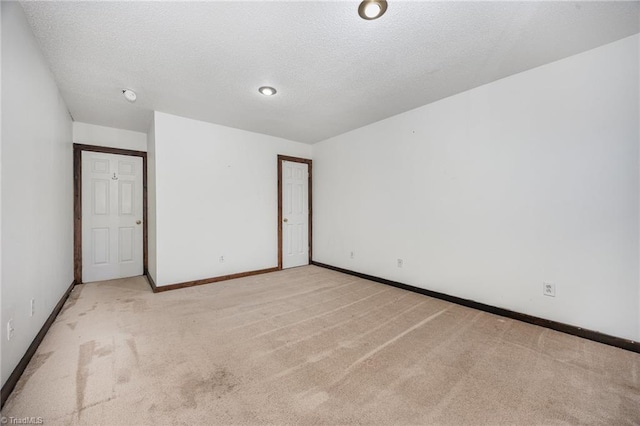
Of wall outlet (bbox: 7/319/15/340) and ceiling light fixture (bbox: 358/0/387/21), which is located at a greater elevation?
ceiling light fixture (bbox: 358/0/387/21)

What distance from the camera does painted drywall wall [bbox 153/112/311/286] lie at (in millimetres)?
3430

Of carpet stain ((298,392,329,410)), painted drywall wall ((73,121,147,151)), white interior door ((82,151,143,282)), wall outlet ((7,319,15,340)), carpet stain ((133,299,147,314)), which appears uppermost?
painted drywall wall ((73,121,147,151))

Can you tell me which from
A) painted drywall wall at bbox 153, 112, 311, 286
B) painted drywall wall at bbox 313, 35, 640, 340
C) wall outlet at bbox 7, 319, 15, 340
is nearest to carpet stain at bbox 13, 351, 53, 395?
wall outlet at bbox 7, 319, 15, 340

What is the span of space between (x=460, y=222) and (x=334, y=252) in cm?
224

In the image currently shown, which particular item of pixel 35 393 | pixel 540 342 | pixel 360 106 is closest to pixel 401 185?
pixel 360 106

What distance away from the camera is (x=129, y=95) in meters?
→ 2.82

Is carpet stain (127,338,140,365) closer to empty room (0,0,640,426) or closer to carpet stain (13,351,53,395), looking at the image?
empty room (0,0,640,426)

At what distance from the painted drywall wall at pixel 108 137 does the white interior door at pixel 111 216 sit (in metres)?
0.17

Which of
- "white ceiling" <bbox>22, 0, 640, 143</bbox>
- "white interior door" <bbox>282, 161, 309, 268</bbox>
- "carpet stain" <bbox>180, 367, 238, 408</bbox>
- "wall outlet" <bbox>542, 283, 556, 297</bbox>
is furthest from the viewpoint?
"white interior door" <bbox>282, 161, 309, 268</bbox>

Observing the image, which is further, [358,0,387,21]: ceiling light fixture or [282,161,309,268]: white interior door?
[282,161,309,268]: white interior door

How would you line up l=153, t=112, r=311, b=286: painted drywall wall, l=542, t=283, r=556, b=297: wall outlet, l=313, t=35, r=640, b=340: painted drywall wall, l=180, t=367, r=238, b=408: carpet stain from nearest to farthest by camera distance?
l=180, t=367, r=238, b=408: carpet stain < l=313, t=35, r=640, b=340: painted drywall wall < l=542, t=283, r=556, b=297: wall outlet < l=153, t=112, r=311, b=286: painted drywall wall

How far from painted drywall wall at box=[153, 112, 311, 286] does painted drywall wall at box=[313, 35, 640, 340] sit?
197cm

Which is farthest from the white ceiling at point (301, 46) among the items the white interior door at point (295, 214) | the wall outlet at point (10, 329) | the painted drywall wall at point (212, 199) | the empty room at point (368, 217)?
the wall outlet at point (10, 329)

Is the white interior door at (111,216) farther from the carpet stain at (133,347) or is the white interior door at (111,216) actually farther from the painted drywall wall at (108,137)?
the carpet stain at (133,347)
